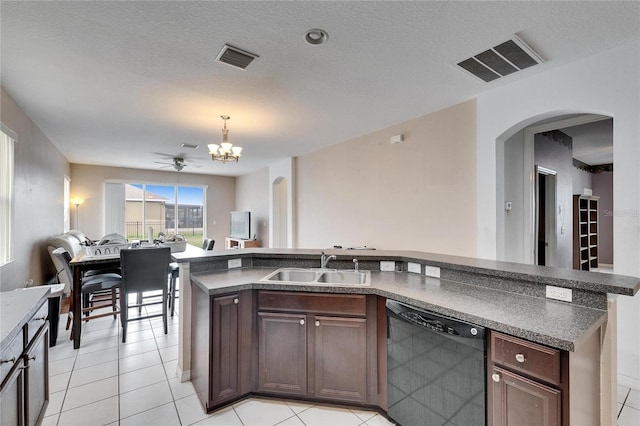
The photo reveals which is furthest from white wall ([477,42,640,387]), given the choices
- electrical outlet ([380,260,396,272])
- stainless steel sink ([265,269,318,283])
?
stainless steel sink ([265,269,318,283])

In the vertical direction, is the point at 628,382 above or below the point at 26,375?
below

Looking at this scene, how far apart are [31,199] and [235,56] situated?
12.3ft

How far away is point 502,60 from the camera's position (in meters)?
2.53

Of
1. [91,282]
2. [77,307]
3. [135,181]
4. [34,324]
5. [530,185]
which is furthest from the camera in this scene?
[135,181]

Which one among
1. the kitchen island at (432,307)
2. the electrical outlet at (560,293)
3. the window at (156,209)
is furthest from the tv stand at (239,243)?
the electrical outlet at (560,293)

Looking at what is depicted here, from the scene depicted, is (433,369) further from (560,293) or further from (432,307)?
(560,293)

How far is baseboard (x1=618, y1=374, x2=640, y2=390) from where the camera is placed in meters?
2.29

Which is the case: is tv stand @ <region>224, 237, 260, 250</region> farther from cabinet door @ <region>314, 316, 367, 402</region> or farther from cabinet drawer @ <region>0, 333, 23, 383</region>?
cabinet drawer @ <region>0, 333, 23, 383</region>

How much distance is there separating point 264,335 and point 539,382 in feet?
5.44

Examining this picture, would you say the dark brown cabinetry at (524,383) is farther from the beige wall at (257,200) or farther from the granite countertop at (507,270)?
the beige wall at (257,200)

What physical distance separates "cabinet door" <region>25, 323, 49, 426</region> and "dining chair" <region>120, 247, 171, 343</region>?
1.37 meters

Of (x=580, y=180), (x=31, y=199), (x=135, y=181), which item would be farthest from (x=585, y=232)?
(x=135, y=181)

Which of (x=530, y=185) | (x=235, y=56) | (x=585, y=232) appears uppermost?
(x=235, y=56)

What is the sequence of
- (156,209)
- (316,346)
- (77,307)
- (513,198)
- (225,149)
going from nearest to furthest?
(316,346)
(77,307)
(513,198)
(225,149)
(156,209)
